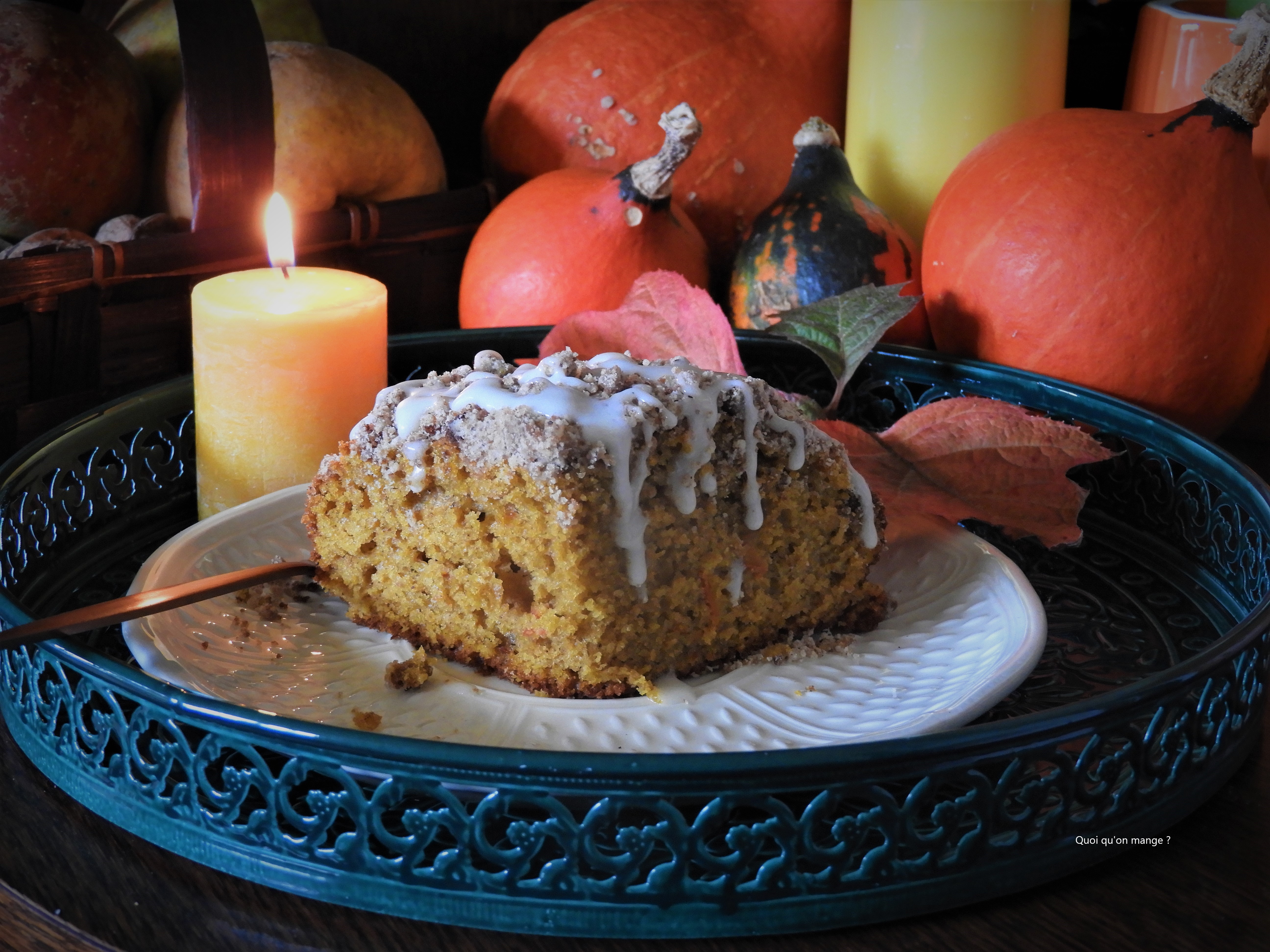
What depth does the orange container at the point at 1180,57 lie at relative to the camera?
823 millimetres

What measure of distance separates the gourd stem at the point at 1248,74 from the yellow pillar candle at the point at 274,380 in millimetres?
524

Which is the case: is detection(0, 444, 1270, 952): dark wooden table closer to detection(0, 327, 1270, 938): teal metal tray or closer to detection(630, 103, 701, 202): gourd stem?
detection(0, 327, 1270, 938): teal metal tray

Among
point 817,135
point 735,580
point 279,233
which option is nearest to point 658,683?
point 735,580

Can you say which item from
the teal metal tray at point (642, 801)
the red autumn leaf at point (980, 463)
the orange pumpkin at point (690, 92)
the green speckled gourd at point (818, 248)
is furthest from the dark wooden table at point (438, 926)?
the orange pumpkin at point (690, 92)

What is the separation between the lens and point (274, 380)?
0.64 meters

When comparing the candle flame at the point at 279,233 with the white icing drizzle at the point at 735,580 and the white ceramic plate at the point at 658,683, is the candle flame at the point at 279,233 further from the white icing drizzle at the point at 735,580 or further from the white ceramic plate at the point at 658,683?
the white icing drizzle at the point at 735,580

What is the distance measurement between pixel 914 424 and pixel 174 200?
0.59 metres

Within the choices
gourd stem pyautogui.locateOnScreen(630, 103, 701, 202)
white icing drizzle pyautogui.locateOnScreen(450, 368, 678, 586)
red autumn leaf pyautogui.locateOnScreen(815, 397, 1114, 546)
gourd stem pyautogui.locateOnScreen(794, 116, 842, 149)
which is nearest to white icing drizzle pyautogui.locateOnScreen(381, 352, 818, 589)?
white icing drizzle pyautogui.locateOnScreen(450, 368, 678, 586)

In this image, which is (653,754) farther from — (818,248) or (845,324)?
(818,248)

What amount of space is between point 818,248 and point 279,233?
0.35 m

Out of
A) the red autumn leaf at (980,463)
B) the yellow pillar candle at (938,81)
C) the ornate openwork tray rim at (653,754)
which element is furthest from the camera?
the yellow pillar candle at (938,81)

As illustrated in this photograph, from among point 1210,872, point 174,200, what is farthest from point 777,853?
point 174,200

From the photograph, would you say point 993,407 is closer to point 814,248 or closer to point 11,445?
point 814,248

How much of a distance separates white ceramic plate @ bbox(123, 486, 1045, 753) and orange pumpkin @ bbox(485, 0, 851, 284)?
0.52 meters
